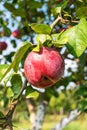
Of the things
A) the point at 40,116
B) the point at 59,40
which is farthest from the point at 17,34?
the point at 59,40

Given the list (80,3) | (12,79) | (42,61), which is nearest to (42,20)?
(80,3)

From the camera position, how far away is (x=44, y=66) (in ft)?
3.30

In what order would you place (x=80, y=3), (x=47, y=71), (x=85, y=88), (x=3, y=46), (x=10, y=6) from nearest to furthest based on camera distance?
(x=47, y=71)
(x=80, y=3)
(x=10, y=6)
(x=85, y=88)
(x=3, y=46)

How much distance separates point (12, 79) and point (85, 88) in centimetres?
102

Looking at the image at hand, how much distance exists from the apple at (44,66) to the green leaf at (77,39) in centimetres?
6

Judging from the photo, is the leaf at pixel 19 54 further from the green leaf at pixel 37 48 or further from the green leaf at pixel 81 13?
the green leaf at pixel 81 13

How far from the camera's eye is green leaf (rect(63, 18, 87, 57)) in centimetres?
106

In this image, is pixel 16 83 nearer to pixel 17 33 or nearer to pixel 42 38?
pixel 42 38

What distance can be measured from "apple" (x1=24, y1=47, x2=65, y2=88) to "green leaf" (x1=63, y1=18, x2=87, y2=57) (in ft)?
Result: 0.21

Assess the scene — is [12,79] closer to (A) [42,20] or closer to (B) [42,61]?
(B) [42,61]

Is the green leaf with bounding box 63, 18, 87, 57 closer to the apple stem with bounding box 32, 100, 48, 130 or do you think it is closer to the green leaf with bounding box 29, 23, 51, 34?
the green leaf with bounding box 29, 23, 51, 34

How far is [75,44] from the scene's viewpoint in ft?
3.48

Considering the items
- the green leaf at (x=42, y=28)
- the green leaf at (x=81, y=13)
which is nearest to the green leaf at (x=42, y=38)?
the green leaf at (x=42, y=28)

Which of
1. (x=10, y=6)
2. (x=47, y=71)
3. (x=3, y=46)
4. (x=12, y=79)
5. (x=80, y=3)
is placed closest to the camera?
(x=47, y=71)
